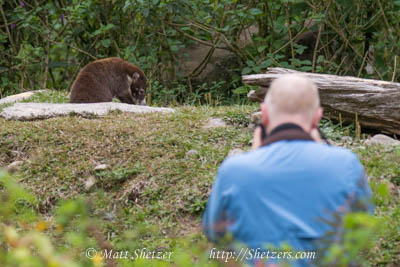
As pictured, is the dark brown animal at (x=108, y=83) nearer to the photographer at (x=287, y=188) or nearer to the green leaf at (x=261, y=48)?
the green leaf at (x=261, y=48)

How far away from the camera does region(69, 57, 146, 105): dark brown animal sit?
7.78 meters

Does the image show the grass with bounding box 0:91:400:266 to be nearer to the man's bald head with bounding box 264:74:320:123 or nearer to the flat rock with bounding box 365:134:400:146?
the flat rock with bounding box 365:134:400:146

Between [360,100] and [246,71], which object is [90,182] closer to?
[360,100]

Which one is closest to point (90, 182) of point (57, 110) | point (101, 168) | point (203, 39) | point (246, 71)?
point (101, 168)

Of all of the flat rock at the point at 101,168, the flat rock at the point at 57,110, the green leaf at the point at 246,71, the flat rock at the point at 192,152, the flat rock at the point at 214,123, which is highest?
the green leaf at the point at 246,71

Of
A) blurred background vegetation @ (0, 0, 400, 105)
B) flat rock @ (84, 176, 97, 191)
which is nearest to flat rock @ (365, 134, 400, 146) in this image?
flat rock @ (84, 176, 97, 191)

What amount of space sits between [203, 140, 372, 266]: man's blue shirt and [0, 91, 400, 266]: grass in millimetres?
1784

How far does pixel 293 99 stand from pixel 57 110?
4.84 metres

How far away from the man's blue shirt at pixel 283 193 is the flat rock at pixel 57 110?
454cm

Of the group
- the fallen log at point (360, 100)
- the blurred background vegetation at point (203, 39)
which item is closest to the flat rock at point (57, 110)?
the fallen log at point (360, 100)

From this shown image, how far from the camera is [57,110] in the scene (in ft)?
22.1

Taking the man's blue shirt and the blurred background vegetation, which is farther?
the blurred background vegetation

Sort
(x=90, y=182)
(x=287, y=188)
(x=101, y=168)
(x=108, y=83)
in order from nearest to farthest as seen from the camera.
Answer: (x=287, y=188) < (x=90, y=182) < (x=101, y=168) < (x=108, y=83)

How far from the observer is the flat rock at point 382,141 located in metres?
5.30
